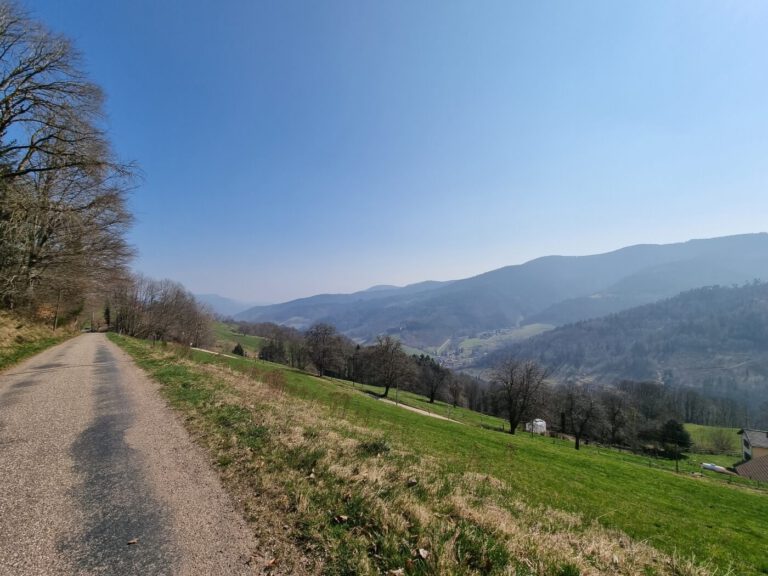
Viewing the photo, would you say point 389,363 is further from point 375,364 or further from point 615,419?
point 615,419

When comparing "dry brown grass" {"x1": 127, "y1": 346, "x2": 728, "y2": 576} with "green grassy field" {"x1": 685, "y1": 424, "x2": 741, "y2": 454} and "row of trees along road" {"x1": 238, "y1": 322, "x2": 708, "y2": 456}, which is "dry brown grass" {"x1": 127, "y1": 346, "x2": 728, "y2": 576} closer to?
"row of trees along road" {"x1": 238, "y1": 322, "x2": 708, "y2": 456}

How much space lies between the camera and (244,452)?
7648 mm

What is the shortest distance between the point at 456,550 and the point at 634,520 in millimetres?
10504

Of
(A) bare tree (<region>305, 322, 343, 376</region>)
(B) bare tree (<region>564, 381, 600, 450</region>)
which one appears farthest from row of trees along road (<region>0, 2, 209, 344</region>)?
(B) bare tree (<region>564, 381, 600, 450</region>)

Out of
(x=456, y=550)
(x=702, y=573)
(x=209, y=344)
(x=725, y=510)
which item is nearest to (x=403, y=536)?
(x=456, y=550)

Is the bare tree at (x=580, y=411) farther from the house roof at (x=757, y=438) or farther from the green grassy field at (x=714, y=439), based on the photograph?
the green grassy field at (x=714, y=439)

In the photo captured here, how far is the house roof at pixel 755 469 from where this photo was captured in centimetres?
5434

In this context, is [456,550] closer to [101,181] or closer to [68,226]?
[101,181]

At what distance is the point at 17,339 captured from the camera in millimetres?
23203

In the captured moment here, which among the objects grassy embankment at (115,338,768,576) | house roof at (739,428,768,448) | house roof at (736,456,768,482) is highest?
grassy embankment at (115,338,768,576)

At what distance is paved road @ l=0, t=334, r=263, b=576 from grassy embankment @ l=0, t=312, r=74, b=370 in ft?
38.2

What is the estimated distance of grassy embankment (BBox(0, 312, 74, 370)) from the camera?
18.4m

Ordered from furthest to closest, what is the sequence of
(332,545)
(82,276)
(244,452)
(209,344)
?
(209,344) → (82,276) → (244,452) → (332,545)

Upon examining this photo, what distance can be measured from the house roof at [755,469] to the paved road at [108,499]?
84988mm
